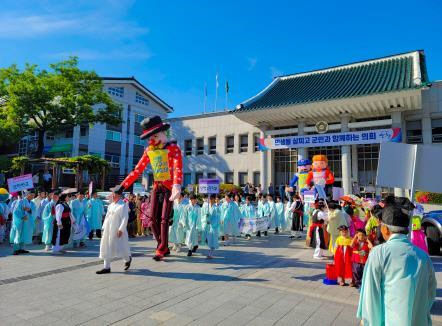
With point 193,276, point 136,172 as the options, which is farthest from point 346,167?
point 193,276

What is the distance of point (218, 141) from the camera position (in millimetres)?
29359

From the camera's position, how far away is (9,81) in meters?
26.5

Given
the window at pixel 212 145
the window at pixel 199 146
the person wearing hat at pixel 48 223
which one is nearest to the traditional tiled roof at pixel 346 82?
the window at pixel 212 145

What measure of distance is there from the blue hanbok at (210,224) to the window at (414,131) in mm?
18342

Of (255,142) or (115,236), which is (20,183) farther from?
(255,142)

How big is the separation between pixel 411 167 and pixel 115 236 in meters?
5.33

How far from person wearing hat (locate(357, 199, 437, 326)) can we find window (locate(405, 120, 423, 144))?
22.0m

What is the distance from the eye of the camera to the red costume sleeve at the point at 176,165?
772cm

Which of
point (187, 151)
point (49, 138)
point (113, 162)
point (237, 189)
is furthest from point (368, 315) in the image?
point (49, 138)

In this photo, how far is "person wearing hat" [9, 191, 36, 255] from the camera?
8391mm

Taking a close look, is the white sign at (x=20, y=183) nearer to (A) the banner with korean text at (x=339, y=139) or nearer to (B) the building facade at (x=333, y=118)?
(B) the building facade at (x=333, y=118)

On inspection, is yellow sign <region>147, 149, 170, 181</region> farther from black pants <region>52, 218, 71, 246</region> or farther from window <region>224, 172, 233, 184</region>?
window <region>224, 172, 233, 184</region>

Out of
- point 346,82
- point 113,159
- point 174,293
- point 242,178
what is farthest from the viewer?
point 113,159

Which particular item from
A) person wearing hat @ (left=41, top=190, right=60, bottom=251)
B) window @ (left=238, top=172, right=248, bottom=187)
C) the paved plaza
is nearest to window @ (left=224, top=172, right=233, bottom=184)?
window @ (left=238, top=172, right=248, bottom=187)
